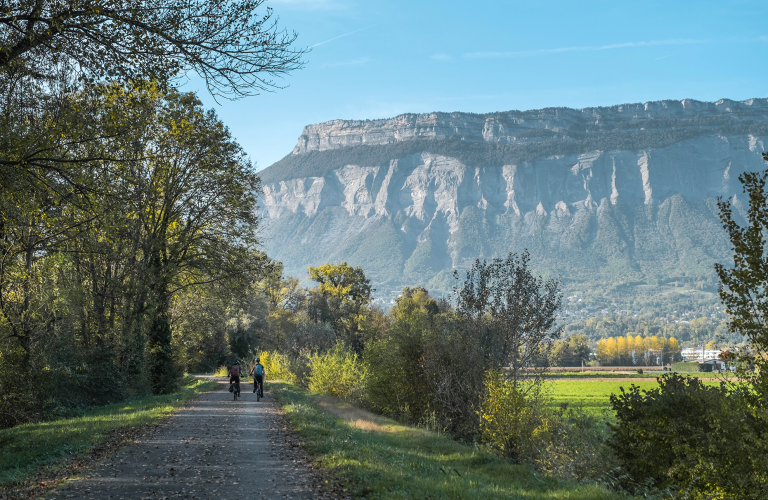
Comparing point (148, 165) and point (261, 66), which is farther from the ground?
point (148, 165)

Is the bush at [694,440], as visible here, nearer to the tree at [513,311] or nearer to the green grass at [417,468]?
the green grass at [417,468]

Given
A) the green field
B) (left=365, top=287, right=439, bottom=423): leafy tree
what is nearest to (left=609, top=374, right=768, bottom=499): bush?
(left=365, top=287, right=439, bottom=423): leafy tree

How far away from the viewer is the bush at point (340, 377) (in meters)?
26.9

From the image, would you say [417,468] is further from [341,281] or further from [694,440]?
[341,281]

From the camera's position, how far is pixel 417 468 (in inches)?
458

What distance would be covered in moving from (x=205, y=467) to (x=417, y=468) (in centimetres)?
397

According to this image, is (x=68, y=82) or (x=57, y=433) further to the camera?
(x=57, y=433)

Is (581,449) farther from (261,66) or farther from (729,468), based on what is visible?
(261,66)

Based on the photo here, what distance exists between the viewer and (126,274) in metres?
26.3

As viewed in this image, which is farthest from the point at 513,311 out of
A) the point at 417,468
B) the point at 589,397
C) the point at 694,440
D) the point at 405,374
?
the point at 589,397

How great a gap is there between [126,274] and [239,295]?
202 inches

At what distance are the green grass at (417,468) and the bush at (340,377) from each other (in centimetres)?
897

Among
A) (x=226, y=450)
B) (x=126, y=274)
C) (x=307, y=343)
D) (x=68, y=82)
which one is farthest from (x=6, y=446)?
(x=307, y=343)

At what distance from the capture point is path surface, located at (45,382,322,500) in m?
8.91
